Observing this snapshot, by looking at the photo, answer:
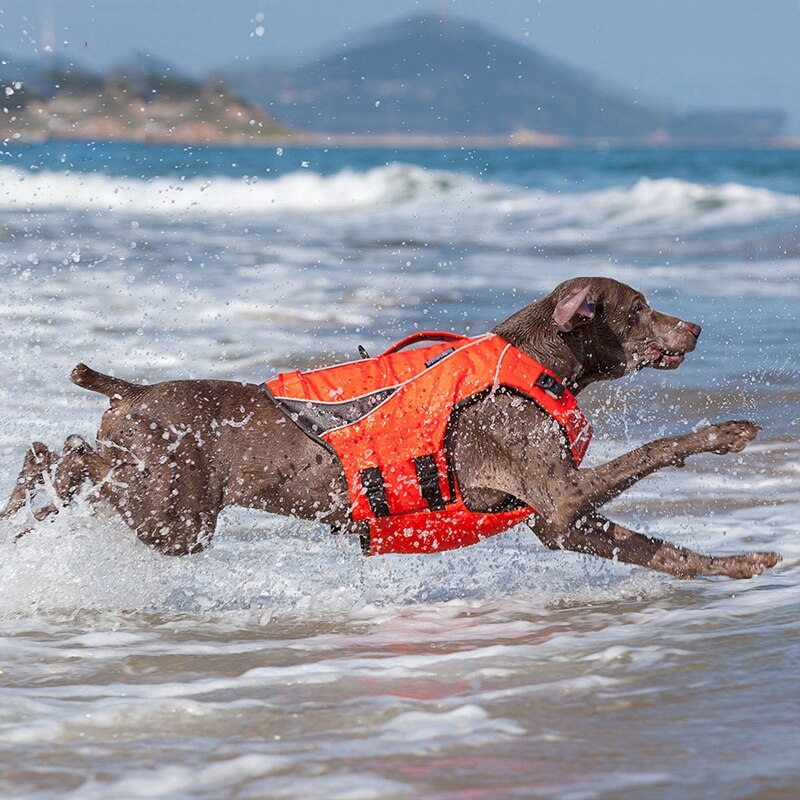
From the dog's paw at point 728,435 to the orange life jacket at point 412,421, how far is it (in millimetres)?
556

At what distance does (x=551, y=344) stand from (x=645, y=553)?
100cm

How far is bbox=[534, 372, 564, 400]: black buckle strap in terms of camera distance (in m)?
5.56

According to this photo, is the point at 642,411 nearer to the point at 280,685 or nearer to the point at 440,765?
the point at 280,685

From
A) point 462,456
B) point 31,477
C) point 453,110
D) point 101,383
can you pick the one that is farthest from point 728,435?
point 453,110

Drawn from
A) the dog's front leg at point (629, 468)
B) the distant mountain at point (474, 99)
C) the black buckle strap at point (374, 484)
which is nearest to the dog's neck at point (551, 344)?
the dog's front leg at point (629, 468)

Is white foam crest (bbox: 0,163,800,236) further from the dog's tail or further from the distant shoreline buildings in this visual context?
the dog's tail

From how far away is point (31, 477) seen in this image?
609cm

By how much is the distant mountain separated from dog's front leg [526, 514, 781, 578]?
49.6m

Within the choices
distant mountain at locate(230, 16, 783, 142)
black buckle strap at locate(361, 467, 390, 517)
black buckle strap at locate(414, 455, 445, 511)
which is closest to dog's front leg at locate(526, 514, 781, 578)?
black buckle strap at locate(414, 455, 445, 511)

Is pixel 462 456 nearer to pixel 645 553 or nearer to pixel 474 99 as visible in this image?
pixel 645 553

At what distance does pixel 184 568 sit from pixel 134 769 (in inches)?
91.7

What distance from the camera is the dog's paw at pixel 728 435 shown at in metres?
5.28

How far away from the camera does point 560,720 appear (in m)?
4.06

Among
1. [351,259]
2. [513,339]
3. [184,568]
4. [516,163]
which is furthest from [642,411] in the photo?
[516,163]
